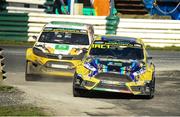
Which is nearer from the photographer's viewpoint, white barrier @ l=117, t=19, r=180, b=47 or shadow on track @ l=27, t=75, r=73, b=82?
shadow on track @ l=27, t=75, r=73, b=82

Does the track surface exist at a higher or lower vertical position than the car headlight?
lower

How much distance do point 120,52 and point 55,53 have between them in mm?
2462

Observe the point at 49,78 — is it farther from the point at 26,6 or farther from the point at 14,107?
the point at 26,6

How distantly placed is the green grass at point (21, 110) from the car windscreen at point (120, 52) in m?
3.39

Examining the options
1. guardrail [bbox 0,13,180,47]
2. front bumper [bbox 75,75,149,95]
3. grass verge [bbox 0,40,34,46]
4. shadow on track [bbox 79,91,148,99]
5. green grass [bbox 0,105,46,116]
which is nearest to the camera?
green grass [bbox 0,105,46,116]

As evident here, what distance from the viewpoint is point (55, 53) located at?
55.1ft

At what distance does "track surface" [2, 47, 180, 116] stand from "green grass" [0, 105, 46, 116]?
0.35 m

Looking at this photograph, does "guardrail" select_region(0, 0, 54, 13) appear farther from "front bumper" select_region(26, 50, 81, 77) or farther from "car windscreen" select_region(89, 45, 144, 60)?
"car windscreen" select_region(89, 45, 144, 60)

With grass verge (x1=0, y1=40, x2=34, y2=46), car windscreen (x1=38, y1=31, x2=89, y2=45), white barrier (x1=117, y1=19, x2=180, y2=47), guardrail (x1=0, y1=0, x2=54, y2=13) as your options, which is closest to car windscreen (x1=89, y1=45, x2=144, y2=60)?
car windscreen (x1=38, y1=31, x2=89, y2=45)

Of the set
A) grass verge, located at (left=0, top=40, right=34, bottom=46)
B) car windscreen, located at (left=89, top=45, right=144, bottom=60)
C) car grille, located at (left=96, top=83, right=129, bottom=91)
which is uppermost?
car windscreen, located at (left=89, top=45, right=144, bottom=60)

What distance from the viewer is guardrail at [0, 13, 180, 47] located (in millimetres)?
28734

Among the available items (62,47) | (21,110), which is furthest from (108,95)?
(21,110)

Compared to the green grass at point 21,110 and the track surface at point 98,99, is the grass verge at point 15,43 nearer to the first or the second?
the track surface at point 98,99

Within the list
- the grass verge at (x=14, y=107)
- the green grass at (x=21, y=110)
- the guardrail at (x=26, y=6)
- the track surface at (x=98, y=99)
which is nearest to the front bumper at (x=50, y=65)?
the track surface at (x=98, y=99)
